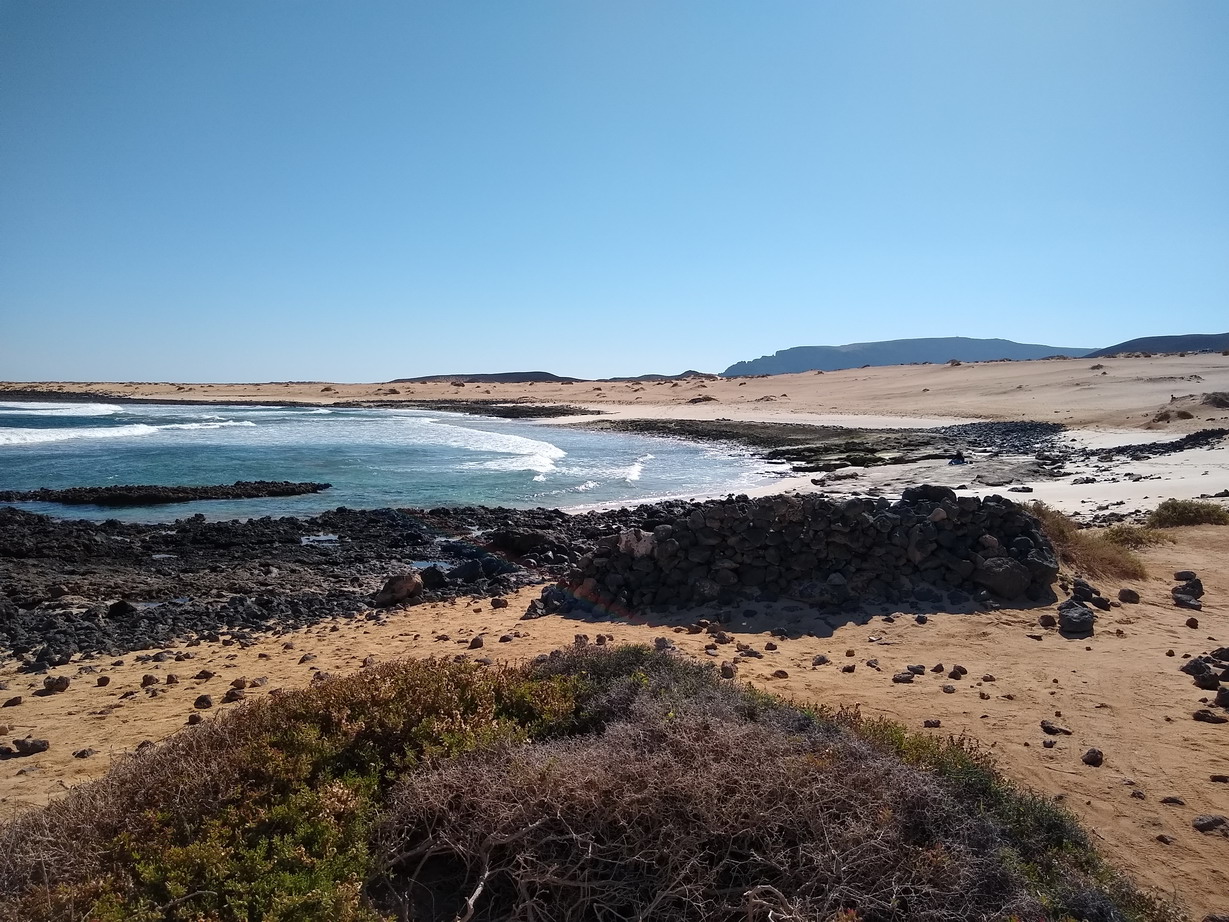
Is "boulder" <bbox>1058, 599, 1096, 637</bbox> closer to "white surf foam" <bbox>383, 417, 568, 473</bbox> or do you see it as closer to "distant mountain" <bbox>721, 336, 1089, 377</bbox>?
"white surf foam" <bbox>383, 417, 568, 473</bbox>

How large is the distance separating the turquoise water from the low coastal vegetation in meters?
15.6

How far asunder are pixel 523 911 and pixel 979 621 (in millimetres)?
6531

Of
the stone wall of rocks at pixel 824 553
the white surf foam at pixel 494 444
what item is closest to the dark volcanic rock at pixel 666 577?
the stone wall of rocks at pixel 824 553

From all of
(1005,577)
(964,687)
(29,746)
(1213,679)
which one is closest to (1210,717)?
(1213,679)

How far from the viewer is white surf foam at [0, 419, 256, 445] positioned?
37000 millimetres

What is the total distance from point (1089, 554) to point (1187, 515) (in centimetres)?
441

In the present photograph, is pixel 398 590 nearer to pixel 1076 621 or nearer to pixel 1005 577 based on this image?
pixel 1005 577

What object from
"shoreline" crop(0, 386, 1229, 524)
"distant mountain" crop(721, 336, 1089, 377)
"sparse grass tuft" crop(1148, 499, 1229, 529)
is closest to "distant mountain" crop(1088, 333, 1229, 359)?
"distant mountain" crop(721, 336, 1089, 377)

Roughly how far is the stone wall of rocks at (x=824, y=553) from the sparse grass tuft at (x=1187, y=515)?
4.87 metres

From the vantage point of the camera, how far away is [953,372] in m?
61.4

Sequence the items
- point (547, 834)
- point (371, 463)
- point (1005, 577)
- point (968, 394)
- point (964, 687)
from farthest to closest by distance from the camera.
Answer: point (968, 394)
point (371, 463)
point (1005, 577)
point (964, 687)
point (547, 834)

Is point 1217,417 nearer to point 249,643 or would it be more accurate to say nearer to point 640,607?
point 640,607

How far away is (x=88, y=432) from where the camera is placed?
135 feet

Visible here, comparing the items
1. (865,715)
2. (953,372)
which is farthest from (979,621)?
(953,372)
